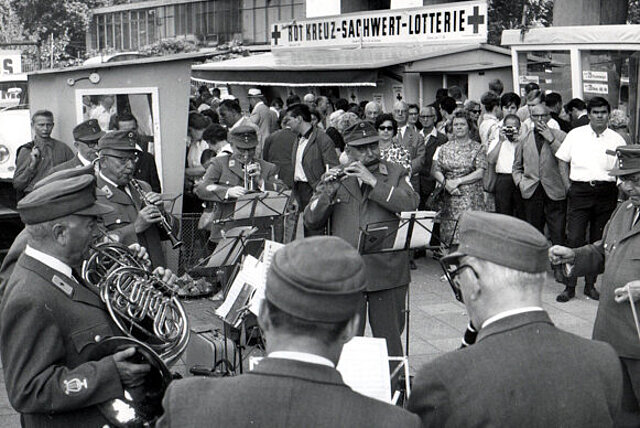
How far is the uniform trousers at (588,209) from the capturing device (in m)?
9.65

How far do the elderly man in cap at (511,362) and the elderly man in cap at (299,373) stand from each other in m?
0.35

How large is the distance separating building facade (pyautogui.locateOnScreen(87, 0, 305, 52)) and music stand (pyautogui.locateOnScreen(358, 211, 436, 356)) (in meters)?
36.8

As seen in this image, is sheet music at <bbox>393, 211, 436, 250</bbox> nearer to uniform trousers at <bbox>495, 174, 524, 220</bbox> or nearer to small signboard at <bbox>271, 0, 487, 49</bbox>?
uniform trousers at <bbox>495, 174, 524, 220</bbox>

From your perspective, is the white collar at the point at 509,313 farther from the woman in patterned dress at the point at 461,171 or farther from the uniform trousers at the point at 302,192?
the uniform trousers at the point at 302,192

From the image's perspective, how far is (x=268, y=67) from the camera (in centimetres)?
2088

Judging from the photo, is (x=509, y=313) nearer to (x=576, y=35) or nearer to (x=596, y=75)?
(x=596, y=75)

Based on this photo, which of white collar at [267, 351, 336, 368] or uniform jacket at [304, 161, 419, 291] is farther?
uniform jacket at [304, 161, 419, 291]

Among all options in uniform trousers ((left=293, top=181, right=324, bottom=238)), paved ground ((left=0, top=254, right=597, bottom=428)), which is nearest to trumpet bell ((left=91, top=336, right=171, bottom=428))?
paved ground ((left=0, top=254, right=597, bottom=428))

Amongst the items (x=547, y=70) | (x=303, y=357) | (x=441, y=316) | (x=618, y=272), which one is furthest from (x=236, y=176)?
(x=303, y=357)

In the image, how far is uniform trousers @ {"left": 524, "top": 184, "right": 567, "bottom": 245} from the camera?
402 inches

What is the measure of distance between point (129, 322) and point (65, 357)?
0.43 meters

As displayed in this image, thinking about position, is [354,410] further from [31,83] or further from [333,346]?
[31,83]

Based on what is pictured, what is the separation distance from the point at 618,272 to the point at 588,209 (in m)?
4.86

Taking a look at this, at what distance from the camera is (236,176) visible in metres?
8.70
